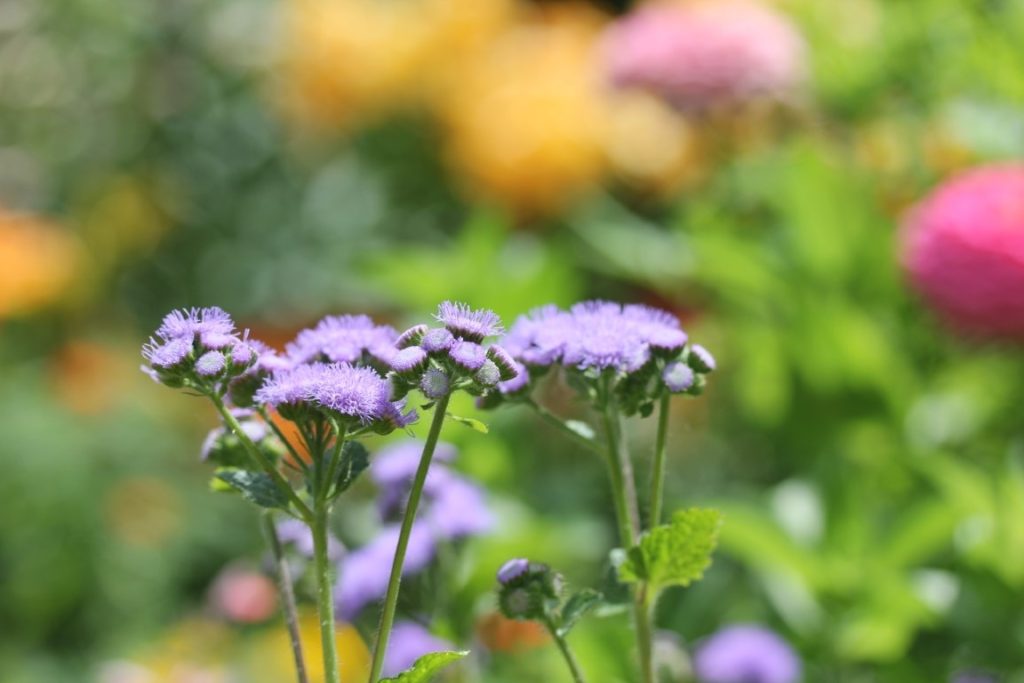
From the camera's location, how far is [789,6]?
A: 1.72m

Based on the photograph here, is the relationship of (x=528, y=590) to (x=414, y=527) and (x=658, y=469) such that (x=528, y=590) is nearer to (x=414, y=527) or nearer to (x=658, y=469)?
(x=658, y=469)

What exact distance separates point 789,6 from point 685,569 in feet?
4.39

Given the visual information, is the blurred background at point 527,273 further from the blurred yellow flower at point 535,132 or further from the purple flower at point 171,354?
the purple flower at point 171,354

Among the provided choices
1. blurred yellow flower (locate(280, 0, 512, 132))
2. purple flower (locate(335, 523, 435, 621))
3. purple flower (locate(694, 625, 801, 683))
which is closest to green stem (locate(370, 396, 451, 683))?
purple flower (locate(335, 523, 435, 621))

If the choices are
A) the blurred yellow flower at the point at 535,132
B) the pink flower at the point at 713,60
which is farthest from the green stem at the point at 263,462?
the blurred yellow flower at the point at 535,132

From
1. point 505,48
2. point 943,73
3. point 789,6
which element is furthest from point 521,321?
point 505,48

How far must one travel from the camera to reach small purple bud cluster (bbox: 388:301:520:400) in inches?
16.9

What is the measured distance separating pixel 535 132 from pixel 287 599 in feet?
5.02

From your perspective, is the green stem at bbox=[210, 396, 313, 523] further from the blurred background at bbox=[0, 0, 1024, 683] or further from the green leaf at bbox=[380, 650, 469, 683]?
the blurred background at bbox=[0, 0, 1024, 683]

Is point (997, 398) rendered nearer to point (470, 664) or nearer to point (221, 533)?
point (470, 664)

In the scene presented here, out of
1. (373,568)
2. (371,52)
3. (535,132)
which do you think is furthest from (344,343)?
(371,52)

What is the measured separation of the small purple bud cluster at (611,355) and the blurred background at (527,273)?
0.34 feet

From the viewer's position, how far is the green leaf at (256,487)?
0.47 meters

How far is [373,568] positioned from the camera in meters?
0.69
